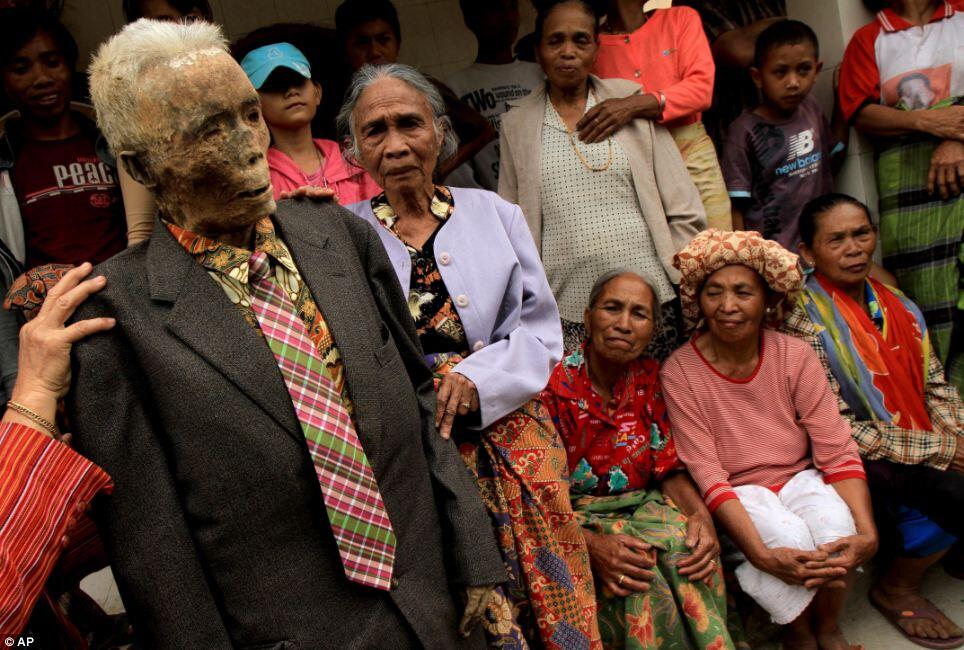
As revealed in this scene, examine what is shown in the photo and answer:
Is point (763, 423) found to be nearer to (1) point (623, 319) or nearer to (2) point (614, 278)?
(1) point (623, 319)

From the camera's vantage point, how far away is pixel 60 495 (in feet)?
4.91

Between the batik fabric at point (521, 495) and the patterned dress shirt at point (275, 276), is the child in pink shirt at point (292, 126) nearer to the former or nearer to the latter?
the batik fabric at point (521, 495)

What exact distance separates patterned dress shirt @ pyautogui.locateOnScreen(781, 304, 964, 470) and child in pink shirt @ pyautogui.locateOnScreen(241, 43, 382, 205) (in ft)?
6.06

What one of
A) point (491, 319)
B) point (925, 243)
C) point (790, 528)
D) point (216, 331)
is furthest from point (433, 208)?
point (925, 243)

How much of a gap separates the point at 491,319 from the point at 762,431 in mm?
1346

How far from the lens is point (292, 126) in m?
2.98

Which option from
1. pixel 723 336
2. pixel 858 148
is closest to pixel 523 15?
pixel 858 148

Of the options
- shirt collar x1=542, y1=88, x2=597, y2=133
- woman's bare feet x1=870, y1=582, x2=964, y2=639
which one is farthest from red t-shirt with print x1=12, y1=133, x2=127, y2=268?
woman's bare feet x1=870, y1=582, x2=964, y2=639

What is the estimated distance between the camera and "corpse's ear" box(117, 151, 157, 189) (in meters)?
1.53

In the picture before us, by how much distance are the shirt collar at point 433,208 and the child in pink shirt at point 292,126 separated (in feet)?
1.67

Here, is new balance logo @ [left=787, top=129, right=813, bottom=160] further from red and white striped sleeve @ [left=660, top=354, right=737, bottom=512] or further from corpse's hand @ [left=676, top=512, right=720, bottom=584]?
corpse's hand @ [left=676, top=512, right=720, bottom=584]

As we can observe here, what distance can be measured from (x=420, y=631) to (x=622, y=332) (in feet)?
4.99

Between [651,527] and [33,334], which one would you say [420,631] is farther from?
[651,527]

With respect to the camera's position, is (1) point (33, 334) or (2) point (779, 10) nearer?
(1) point (33, 334)
